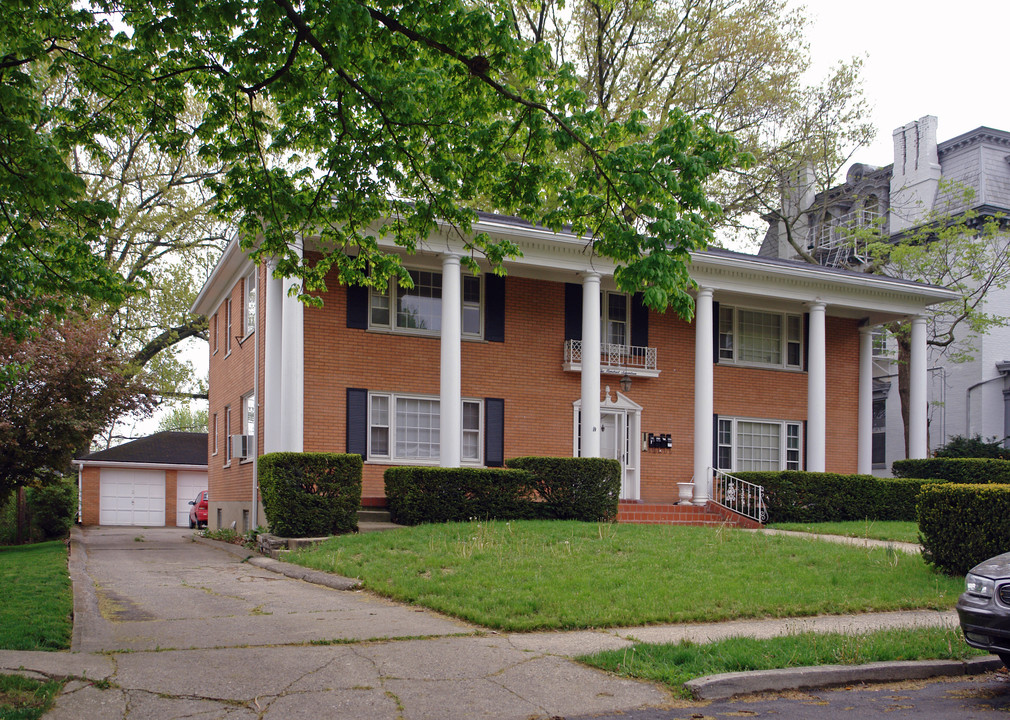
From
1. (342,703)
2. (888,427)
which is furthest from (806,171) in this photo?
(342,703)

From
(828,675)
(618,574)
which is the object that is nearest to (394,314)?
(618,574)

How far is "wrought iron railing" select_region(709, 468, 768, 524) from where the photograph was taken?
19.1 metres

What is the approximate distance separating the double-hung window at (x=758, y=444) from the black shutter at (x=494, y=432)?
570cm

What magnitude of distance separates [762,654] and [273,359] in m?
13.5

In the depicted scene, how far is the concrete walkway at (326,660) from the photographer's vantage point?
5762mm

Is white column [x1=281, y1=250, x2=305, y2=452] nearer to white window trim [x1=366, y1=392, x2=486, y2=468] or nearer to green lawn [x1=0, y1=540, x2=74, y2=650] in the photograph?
white window trim [x1=366, y1=392, x2=486, y2=468]

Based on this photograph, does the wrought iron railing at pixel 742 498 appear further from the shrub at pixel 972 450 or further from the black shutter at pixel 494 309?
the shrub at pixel 972 450

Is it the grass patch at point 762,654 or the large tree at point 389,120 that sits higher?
the large tree at point 389,120

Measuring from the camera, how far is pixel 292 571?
12633mm

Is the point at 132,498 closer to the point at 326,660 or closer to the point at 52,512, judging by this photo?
the point at 52,512

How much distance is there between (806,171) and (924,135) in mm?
4069

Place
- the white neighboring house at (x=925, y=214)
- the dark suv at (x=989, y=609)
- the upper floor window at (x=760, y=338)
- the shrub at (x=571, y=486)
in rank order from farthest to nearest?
the white neighboring house at (x=925, y=214)
the upper floor window at (x=760, y=338)
the shrub at (x=571, y=486)
the dark suv at (x=989, y=609)

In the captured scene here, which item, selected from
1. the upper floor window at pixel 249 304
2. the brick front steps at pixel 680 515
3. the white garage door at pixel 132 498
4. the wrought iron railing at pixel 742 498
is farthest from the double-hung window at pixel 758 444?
the white garage door at pixel 132 498

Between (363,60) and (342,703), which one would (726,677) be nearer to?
(342,703)
